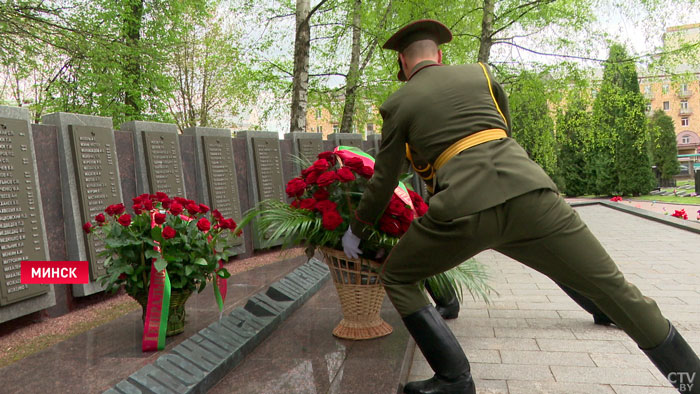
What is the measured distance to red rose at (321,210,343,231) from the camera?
2.83m

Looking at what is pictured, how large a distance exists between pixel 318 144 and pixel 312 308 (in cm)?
481

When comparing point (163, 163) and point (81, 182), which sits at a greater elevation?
point (163, 163)

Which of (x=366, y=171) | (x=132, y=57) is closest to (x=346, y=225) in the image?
(x=366, y=171)

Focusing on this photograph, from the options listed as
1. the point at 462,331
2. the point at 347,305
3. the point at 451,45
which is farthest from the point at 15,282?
the point at 451,45

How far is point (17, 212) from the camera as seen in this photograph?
3871mm

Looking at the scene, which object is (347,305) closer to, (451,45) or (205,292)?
(205,292)

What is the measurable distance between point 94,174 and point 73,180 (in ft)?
0.70

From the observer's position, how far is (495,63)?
13211 mm

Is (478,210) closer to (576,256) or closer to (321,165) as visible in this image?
(576,256)

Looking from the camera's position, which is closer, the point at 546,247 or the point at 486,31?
the point at 546,247

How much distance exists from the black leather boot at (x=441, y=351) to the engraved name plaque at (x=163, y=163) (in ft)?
12.7

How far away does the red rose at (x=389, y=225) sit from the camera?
2.80 metres

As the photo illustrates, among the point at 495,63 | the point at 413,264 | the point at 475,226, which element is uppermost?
the point at 495,63

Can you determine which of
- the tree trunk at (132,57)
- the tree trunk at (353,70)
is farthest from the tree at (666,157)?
the tree trunk at (132,57)
